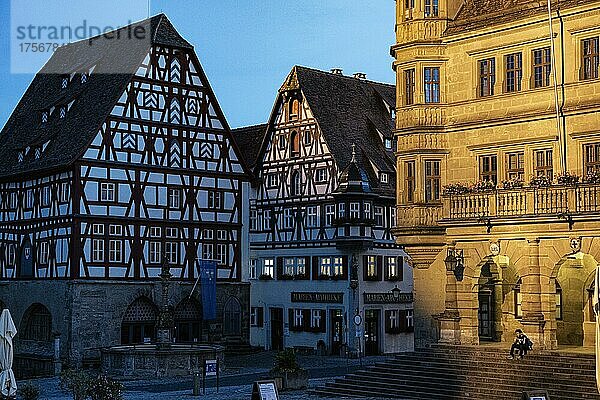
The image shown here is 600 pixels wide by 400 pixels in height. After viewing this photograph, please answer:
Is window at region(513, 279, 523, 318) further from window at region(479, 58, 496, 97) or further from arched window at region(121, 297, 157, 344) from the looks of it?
arched window at region(121, 297, 157, 344)

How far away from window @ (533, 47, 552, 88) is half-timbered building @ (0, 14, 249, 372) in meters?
26.3

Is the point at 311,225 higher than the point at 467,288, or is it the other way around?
the point at 311,225

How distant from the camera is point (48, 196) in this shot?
2218 inches

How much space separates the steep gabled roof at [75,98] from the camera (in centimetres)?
5547

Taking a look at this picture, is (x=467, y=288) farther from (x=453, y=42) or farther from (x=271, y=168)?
(x=271, y=168)

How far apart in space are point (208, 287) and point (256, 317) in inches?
202

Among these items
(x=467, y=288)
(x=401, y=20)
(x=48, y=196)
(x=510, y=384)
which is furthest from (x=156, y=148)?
(x=510, y=384)

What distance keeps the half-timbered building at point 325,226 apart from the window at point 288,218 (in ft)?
0.19

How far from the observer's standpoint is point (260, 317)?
6128 centimetres

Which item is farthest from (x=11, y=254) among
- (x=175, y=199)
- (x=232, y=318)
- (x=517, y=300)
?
(x=517, y=300)

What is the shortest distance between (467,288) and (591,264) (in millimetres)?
4414

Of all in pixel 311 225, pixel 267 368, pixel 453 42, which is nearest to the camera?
pixel 453 42

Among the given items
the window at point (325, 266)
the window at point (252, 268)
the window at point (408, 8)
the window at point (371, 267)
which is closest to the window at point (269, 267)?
the window at point (252, 268)

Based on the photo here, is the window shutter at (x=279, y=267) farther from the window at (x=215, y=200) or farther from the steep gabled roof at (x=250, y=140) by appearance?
the steep gabled roof at (x=250, y=140)
